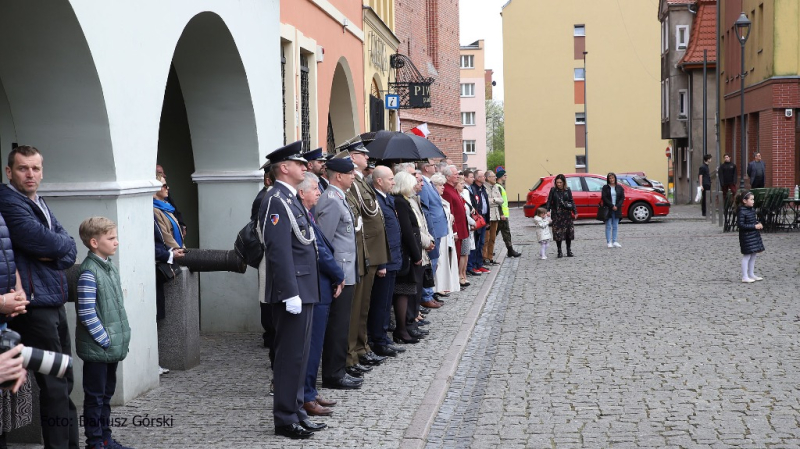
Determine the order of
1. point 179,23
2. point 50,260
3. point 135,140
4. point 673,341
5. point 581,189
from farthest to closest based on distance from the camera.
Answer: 1. point 581,189
2. point 673,341
3. point 179,23
4. point 135,140
5. point 50,260

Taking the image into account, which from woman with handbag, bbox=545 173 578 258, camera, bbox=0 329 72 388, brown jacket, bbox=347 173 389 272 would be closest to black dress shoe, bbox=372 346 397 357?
brown jacket, bbox=347 173 389 272

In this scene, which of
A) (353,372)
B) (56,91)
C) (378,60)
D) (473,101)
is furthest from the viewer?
(473,101)

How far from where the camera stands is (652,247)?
23406mm

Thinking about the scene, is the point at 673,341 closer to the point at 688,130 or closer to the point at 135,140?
the point at 135,140

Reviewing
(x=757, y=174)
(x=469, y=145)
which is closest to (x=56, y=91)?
(x=757, y=174)

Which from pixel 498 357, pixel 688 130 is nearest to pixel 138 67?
pixel 498 357

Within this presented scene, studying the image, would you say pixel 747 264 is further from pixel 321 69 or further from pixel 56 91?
pixel 56 91

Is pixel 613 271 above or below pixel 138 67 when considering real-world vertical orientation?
below

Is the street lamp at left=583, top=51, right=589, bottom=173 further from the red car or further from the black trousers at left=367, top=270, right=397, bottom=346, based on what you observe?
the black trousers at left=367, top=270, right=397, bottom=346

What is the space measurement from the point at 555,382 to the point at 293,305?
2853mm

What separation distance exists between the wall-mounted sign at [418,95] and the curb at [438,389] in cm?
1317

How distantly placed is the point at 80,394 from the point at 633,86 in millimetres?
59732

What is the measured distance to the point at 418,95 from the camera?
26578 millimetres

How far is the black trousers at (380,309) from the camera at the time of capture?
33.2 feet
